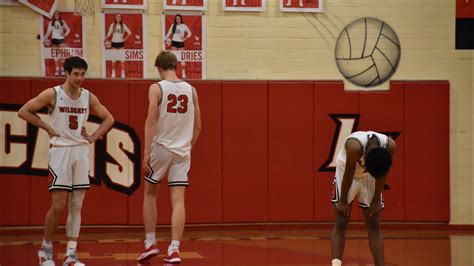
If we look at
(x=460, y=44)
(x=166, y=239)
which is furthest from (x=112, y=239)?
(x=460, y=44)

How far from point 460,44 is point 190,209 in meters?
3.76

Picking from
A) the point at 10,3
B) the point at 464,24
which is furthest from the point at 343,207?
the point at 10,3

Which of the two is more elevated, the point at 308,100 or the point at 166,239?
the point at 308,100

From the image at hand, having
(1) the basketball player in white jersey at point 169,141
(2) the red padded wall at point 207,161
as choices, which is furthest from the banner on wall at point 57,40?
(1) the basketball player in white jersey at point 169,141

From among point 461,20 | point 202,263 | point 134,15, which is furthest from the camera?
point 134,15

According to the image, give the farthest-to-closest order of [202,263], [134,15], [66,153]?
[134,15], [202,263], [66,153]

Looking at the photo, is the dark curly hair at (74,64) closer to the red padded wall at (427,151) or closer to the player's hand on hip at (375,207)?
the player's hand on hip at (375,207)

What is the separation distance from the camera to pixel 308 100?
1021cm

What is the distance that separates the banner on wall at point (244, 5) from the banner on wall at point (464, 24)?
2429 mm

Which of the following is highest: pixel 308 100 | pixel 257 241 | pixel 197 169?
pixel 308 100

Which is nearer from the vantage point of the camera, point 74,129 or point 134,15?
point 74,129

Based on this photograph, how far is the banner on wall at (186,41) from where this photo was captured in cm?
1005

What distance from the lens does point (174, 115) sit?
293 inches

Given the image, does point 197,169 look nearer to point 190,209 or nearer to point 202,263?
point 190,209
